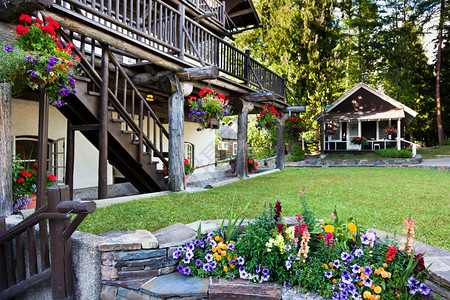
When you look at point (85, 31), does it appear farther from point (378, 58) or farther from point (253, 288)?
point (378, 58)

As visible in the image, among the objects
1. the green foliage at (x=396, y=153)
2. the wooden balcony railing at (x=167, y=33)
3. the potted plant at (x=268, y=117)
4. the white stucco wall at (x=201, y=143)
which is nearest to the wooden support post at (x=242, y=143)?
the potted plant at (x=268, y=117)

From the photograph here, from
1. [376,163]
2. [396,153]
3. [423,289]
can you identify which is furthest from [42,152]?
[396,153]

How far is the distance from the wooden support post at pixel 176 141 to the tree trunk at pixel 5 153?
114 inches

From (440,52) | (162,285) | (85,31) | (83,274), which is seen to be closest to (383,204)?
(162,285)

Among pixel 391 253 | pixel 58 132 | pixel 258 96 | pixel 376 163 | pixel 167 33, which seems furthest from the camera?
pixel 376 163

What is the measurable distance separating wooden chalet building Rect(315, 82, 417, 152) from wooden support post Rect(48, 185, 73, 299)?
18435 millimetres

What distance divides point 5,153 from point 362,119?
2017 cm

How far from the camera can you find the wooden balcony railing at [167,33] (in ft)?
14.9

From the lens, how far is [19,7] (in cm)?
341

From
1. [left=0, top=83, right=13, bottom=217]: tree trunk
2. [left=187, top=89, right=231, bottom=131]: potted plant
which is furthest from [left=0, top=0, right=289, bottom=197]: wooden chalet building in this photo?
[left=0, top=83, right=13, bottom=217]: tree trunk

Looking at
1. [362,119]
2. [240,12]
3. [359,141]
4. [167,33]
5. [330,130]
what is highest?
[240,12]

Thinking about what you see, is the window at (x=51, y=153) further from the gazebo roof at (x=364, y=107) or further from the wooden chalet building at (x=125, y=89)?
the gazebo roof at (x=364, y=107)

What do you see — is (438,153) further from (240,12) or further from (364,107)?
(240,12)

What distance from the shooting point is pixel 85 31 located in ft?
14.1
